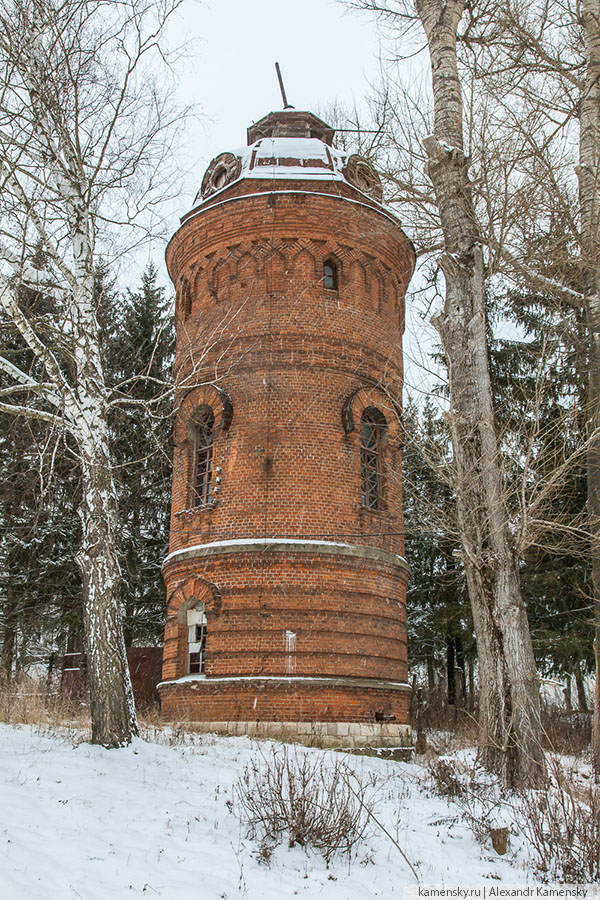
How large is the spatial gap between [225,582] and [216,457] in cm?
222

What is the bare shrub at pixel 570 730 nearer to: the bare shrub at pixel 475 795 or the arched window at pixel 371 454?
the arched window at pixel 371 454

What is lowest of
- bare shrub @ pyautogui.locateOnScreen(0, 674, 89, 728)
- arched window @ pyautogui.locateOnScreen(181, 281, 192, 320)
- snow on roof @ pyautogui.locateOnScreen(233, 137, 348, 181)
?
bare shrub @ pyautogui.locateOnScreen(0, 674, 89, 728)

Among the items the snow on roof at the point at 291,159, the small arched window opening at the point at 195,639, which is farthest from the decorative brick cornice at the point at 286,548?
the snow on roof at the point at 291,159

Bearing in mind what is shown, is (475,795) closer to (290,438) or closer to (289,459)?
(289,459)

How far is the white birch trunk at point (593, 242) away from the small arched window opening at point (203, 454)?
21.1 feet

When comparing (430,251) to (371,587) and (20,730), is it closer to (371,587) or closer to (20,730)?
(371,587)

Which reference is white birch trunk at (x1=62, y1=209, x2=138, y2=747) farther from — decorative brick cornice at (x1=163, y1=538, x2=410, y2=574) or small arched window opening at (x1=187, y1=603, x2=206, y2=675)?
small arched window opening at (x1=187, y1=603, x2=206, y2=675)

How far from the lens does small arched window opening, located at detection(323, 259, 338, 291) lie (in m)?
13.9

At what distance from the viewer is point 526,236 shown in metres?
10.5

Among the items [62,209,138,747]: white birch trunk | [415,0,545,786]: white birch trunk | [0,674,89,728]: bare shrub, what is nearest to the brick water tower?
[415,0,545,786]: white birch trunk

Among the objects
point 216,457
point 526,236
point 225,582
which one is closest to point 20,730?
point 225,582

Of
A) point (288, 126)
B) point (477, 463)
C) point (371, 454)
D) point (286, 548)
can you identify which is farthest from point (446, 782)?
point (288, 126)

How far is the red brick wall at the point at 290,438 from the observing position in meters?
11.9

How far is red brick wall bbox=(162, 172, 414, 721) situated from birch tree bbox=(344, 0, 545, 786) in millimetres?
2321
